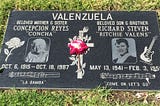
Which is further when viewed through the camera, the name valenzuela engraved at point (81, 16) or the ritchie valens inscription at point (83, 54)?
the name valenzuela engraved at point (81, 16)

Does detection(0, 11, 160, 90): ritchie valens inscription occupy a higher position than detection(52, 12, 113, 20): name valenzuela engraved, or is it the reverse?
detection(52, 12, 113, 20): name valenzuela engraved

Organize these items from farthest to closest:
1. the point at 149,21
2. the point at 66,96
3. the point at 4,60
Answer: the point at 149,21
the point at 4,60
the point at 66,96

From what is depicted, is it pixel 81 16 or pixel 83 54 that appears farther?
pixel 81 16

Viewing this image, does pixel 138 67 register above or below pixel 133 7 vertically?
below

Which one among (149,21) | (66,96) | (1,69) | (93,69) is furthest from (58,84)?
(149,21)

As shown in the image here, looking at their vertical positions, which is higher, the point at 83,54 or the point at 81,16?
the point at 81,16

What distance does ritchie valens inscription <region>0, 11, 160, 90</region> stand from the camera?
392 centimetres

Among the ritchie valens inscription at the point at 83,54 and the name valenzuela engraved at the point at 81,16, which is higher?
the name valenzuela engraved at the point at 81,16

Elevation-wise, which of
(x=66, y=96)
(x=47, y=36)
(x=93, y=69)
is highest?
(x=47, y=36)

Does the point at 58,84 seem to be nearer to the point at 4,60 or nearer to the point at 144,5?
the point at 4,60

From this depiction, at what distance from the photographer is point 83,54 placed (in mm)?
4152

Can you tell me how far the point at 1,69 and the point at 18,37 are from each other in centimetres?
48

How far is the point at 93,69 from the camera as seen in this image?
4016mm

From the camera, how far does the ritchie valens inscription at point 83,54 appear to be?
3924mm
